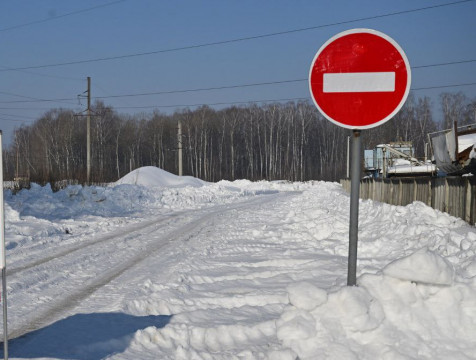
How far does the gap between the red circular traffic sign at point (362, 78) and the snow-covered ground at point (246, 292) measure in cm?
133

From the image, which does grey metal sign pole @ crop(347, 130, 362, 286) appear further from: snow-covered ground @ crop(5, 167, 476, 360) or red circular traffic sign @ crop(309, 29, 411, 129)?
snow-covered ground @ crop(5, 167, 476, 360)

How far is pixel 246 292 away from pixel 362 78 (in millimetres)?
3351

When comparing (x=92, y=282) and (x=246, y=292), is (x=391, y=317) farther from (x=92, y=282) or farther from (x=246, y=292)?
(x=92, y=282)

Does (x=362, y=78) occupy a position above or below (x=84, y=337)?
above

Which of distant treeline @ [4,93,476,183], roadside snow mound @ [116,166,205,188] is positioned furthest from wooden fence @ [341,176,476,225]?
distant treeline @ [4,93,476,183]

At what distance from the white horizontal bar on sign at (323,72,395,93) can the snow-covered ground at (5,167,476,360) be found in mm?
1499

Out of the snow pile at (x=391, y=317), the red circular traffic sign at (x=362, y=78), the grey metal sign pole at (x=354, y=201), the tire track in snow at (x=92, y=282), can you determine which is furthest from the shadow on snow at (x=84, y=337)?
the red circular traffic sign at (x=362, y=78)

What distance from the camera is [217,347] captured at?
4.12 m

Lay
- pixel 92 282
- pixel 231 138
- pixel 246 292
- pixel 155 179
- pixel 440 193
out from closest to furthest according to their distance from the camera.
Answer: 1. pixel 246 292
2. pixel 92 282
3. pixel 440 193
4. pixel 155 179
5. pixel 231 138

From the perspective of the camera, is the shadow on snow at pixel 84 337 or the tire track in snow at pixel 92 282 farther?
the tire track in snow at pixel 92 282

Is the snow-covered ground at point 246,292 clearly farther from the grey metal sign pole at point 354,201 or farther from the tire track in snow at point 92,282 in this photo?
the grey metal sign pole at point 354,201

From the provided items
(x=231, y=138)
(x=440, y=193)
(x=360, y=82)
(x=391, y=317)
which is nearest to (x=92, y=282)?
(x=391, y=317)

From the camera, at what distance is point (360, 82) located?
3822 mm

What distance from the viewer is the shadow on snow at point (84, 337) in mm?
4098
